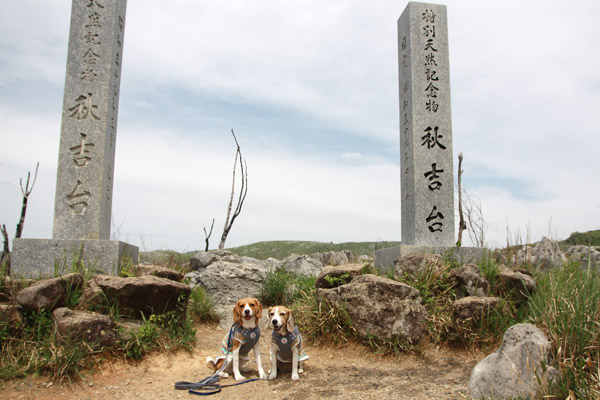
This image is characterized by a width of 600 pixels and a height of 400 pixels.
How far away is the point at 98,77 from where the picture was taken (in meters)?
7.57

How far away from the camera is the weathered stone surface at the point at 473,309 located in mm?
5414

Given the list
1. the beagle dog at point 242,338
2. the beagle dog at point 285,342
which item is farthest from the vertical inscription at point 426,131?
the beagle dog at point 242,338

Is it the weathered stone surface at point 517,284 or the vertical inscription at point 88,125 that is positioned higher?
the vertical inscription at point 88,125

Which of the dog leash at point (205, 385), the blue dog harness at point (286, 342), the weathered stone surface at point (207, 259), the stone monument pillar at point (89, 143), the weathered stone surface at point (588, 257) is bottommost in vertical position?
the dog leash at point (205, 385)

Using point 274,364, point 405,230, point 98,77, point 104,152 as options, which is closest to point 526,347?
point 274,364

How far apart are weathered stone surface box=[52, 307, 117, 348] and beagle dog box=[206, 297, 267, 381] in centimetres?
132

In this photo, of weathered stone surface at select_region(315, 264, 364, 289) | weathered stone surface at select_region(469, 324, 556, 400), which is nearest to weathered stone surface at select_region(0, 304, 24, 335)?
weathered stone surface at select_region(315, 264, 364, 289)

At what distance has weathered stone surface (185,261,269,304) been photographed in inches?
330

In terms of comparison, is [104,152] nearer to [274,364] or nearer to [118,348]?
[118,348]

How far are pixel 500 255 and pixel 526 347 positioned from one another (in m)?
4.37

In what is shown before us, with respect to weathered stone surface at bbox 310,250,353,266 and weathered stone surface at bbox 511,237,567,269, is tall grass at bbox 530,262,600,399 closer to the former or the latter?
weathered stone surface at bbox 511,237,567,269

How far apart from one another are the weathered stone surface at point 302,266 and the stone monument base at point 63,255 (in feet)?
14.1

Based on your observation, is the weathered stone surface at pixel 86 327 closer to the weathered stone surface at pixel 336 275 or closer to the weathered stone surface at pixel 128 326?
the weathered stone surface at pixel 128 326

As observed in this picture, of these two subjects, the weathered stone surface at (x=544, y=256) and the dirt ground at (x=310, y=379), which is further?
the weathered stone surface at (x=544, y=256)
